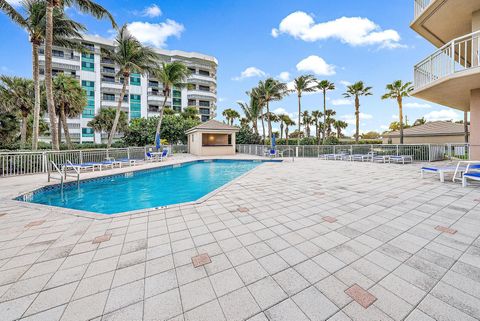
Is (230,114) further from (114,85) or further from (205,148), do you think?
(114,85)

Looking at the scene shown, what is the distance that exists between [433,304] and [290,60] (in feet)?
106

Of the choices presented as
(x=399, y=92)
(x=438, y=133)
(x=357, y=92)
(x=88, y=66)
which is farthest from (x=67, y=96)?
(x=438, y=133)

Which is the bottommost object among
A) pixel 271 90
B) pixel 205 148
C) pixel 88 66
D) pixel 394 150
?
pixel 394 150

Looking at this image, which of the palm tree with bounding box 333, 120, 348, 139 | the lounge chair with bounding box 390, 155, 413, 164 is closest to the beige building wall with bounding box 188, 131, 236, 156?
the lounge chair with bounding box 390, 155, 413, 164

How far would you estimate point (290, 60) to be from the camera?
2886cm

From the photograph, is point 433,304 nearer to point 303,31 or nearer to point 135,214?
point 135,214

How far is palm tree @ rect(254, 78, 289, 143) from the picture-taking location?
78.6 feet

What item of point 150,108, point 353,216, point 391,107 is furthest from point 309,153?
point 150,108

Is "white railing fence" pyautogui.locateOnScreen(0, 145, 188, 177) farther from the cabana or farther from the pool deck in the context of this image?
the cabana

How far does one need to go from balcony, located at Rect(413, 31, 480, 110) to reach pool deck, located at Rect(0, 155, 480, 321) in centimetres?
488

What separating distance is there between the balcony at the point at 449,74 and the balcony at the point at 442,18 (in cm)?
91

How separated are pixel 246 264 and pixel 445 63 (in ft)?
31.4

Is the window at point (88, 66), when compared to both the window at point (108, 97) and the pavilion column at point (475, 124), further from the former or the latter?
the pavilion column at point (475, 124)

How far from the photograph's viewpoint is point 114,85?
3994cm
